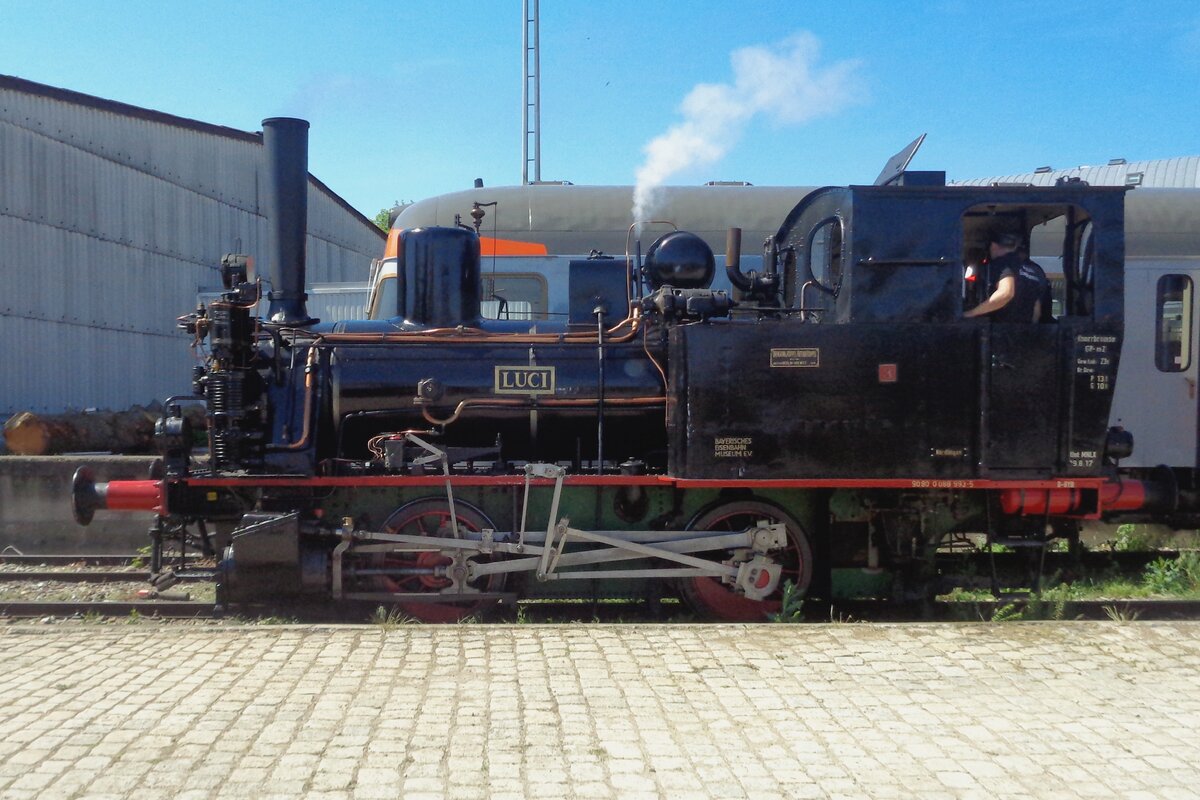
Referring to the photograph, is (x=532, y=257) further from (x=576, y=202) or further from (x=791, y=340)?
(x=791, y=340)

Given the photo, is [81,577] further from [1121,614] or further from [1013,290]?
[1121,614]

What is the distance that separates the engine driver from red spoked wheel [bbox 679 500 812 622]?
72.8 inches

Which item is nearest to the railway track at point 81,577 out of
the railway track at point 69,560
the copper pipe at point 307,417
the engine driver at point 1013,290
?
the railway track at point 69,560

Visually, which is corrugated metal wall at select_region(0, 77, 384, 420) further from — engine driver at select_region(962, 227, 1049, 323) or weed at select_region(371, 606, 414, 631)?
engine driver at select_region(962, 227, 1049, 323)

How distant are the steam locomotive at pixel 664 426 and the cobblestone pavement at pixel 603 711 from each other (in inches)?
28.1

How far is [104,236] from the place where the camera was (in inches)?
664

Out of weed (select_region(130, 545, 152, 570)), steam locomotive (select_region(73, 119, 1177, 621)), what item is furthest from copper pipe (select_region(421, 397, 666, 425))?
weed (select_region(130, 545, 152, 570))

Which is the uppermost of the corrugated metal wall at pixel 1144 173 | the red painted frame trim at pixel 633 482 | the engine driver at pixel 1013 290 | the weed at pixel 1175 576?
the corrugated metal wall at pixel 1144 173

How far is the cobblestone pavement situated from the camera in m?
3.89

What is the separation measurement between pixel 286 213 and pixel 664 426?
3.10 m

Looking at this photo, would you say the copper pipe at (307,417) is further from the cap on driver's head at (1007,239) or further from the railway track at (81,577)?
the cap on driver's head at (1007,239)

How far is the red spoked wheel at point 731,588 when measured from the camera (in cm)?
670

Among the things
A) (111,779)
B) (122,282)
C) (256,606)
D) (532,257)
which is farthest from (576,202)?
(122,282)

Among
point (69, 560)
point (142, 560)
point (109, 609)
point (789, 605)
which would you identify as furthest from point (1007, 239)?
point (69, 560)
